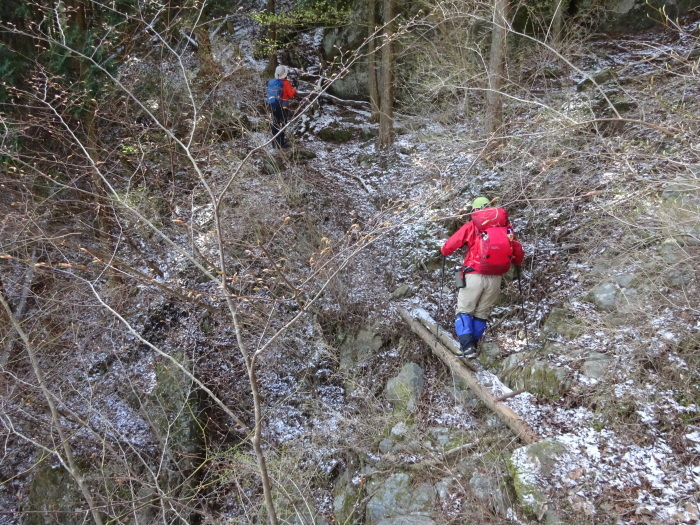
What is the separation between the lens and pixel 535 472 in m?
3.70

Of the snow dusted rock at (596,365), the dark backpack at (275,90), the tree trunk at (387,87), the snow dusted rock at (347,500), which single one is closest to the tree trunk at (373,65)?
the tree trunk at (387,87)

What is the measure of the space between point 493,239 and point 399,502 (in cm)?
304

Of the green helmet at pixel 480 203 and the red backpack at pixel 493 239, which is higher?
the green helmet at pixel 480 203

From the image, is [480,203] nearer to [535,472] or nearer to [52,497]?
[535,472]

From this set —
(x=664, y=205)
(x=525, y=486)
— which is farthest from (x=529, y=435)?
(x=664, y=205)

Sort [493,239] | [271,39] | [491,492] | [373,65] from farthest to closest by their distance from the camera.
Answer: [271,39], [373,65], [493,239], [491,492]

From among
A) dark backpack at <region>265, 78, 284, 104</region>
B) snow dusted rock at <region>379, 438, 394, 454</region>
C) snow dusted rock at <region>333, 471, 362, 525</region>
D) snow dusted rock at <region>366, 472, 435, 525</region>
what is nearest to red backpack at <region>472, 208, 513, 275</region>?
snow dusted rock at <region>379, 438, 394, 454</region>

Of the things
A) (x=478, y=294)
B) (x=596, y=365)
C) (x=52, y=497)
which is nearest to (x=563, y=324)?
(x=596, y=365)

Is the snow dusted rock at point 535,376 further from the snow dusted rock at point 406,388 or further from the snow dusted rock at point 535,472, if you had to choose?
the snow dusted rock at point 406,388

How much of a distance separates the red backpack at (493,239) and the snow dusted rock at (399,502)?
2.53 meters

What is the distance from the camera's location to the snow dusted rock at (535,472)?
352 centimetres

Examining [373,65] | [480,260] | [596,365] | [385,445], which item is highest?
[373,65]

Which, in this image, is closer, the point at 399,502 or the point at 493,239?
the point at 399,502

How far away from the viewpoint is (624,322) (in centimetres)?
459
